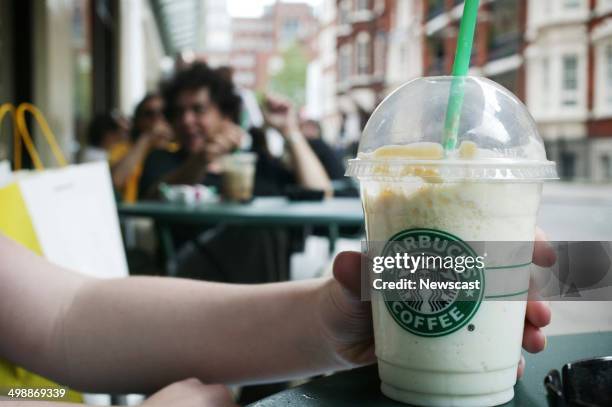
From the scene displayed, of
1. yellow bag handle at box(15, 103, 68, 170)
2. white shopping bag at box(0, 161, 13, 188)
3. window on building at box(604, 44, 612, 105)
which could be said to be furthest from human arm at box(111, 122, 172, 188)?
window on building at box(604, 44, 612, 105)

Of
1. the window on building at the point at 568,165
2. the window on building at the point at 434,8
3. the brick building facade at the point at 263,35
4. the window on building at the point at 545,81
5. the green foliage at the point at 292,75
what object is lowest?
the window on building at the point at 568,165

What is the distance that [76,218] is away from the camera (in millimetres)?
1303

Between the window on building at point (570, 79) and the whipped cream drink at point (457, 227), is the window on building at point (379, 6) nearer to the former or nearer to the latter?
the window on building at point (570, 79)

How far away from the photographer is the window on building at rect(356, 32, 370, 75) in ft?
98.3

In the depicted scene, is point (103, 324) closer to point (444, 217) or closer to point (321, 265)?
point (444, 217)

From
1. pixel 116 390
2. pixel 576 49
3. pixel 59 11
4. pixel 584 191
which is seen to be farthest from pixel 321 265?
pixel 576 49

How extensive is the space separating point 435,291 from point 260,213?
5.88ft

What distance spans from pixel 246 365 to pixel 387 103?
0.36 m

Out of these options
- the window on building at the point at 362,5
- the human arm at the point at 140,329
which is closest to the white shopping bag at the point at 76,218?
the human arm at the point at 140,329

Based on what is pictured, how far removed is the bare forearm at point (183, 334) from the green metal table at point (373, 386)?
0.12 meters

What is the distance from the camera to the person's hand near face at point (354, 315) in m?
0.61

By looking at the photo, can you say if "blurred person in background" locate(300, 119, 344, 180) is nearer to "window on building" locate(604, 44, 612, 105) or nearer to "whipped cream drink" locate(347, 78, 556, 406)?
"whipped cream drink" locate(347, 78, 556, 406)

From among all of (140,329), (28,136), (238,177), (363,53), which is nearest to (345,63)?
(363,53)

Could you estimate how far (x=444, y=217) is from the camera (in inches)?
21.3
